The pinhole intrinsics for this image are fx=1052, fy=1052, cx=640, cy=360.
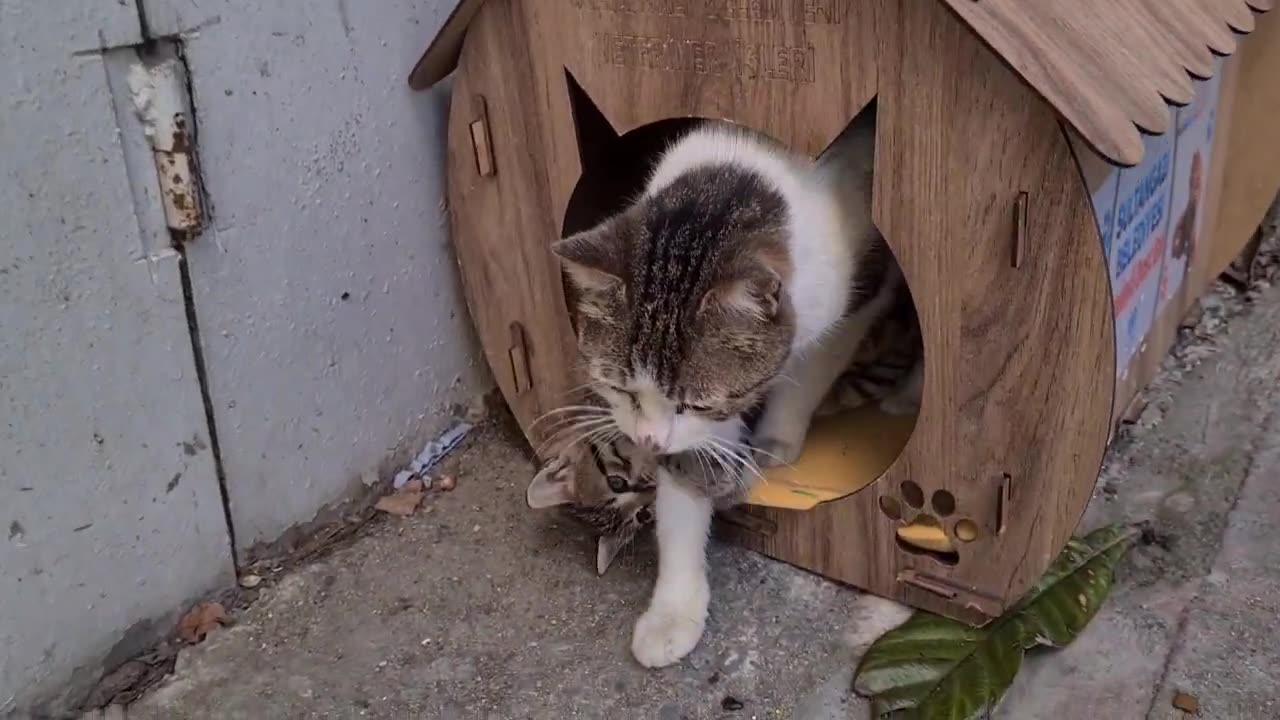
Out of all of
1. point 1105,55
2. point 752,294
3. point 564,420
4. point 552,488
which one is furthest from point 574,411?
point 1105,55

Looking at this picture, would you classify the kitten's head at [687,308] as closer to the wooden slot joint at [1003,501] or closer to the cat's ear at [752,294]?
the cat's ear at [752,294]

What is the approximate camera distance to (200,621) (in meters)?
1.34

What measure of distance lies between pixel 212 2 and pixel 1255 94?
5.30 feet

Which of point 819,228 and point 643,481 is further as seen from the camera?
point 643,481

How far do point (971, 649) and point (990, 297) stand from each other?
16.6 inches

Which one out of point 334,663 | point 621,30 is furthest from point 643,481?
point 621,30

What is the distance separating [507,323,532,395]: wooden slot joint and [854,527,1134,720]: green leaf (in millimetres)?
630

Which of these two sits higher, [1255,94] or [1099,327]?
[1255,94]

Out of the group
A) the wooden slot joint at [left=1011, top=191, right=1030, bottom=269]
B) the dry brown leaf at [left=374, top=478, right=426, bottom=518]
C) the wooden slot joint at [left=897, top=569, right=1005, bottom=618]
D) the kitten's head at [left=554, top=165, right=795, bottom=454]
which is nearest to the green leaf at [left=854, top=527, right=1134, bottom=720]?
the wooden slot joint at [left=897, top=569, right=1005, bottom=618]

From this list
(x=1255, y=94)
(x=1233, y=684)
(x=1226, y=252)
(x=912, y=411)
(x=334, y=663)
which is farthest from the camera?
(x=1226, y=252)

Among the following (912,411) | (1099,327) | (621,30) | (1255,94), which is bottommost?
(912,411)

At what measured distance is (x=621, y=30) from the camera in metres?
1.23

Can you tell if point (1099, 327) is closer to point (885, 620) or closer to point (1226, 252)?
point (885, 620)

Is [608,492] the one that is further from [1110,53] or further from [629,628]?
[1110,53]
